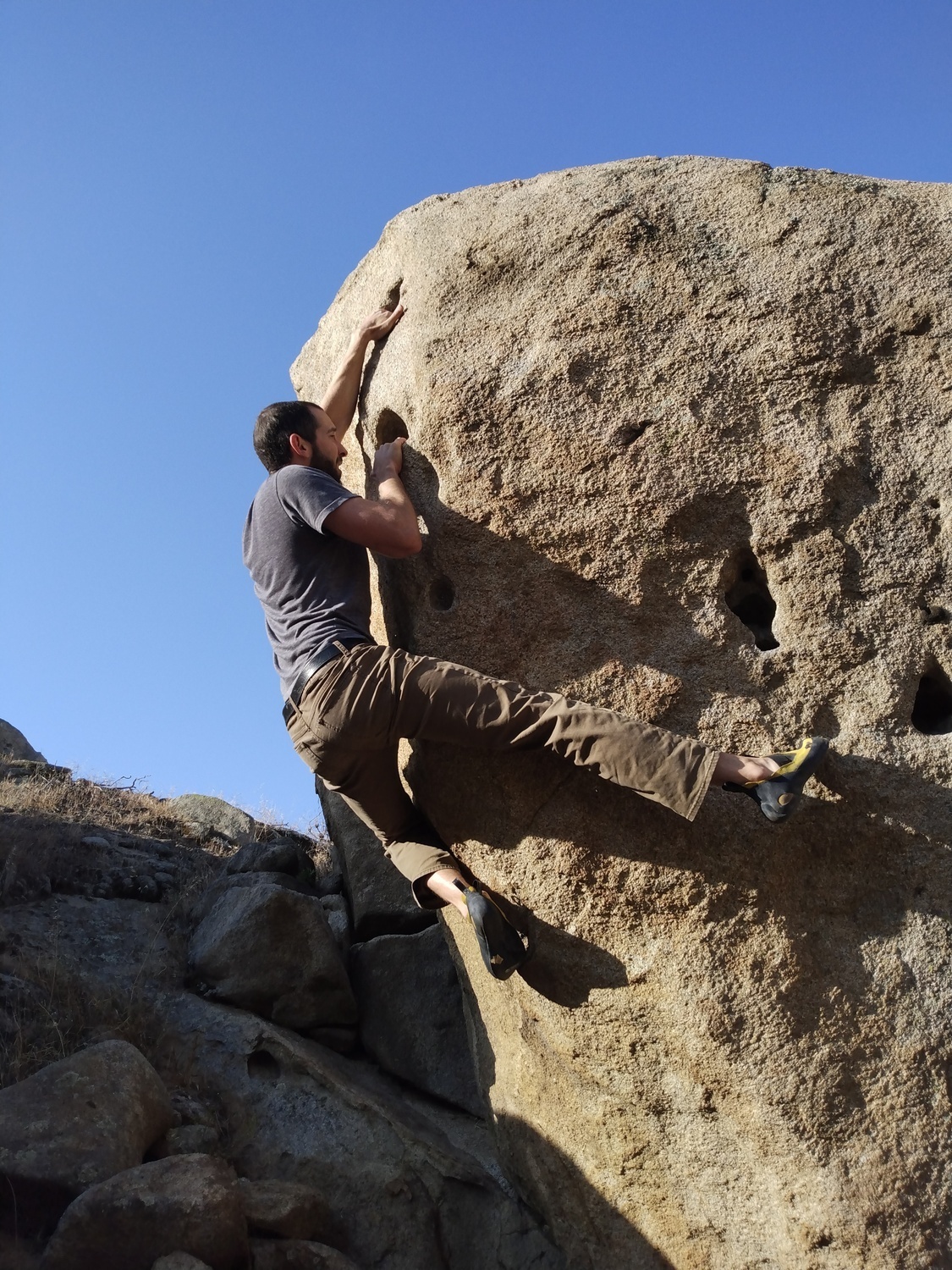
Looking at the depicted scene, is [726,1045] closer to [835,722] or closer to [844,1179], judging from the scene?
[844,1179]

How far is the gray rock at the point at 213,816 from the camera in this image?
7.77 metres

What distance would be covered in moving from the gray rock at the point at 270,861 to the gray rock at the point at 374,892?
0.42 metres

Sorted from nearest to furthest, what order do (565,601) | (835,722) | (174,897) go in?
(835,722) < (565,601) < (174,897)

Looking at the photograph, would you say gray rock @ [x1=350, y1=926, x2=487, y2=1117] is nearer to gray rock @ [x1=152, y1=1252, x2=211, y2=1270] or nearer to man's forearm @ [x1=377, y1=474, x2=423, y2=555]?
gray rock @ [x1=152, y1=1252, x2=211, y2=1270]

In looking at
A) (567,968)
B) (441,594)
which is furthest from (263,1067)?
(441,594)

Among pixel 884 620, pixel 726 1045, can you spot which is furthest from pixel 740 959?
pixel 884 620

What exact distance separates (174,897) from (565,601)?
9.82 feet

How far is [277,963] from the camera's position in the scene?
5.54 metres

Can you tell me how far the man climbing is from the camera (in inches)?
148

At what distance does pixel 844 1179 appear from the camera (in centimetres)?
377

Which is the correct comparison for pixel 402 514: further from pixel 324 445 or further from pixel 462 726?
pixel 462 726

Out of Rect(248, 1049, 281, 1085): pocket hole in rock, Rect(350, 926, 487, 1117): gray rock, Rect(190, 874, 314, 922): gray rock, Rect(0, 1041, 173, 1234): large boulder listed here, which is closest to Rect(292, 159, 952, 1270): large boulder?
Rect(350, 926, 487, 1117): gray rock

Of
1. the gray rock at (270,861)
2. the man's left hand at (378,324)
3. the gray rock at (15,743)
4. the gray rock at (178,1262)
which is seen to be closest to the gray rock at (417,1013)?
the gray rock at (270,861)

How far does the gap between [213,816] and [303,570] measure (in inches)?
164
